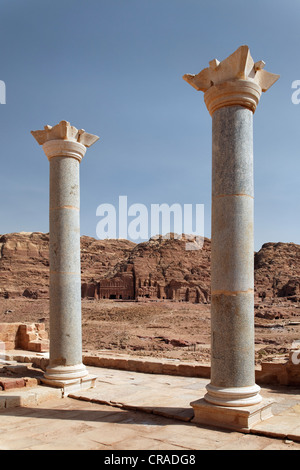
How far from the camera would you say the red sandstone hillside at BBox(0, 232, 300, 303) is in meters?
68.7

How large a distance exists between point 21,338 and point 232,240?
9.88 meters

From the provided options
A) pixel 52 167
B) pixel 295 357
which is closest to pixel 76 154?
pixel 52 167

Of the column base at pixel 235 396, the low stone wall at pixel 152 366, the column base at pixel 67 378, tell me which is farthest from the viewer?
the low stone wall at pixel 152 366

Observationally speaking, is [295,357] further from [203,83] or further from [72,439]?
[203,83]

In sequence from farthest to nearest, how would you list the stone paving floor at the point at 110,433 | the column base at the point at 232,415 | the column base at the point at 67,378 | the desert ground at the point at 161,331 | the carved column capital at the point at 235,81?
the desert ground at the point at 161,331 < the column base at the point at 67,378 < the carved column capital at the point at 235,81 < the column base at the point at 232,415 < the stone paving floor at the point at 110,433

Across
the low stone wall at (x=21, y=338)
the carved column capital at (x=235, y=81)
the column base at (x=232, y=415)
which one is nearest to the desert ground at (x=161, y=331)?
the low stone wall at (x=21, y=338)

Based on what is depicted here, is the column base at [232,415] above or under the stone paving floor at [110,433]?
above

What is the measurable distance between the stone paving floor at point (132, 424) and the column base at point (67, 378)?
5.8 inches

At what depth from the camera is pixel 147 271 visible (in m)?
74.9

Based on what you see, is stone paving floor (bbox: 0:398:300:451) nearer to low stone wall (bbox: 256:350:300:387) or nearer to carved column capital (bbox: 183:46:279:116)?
low stone wall (bbox: 256:350:300:387)

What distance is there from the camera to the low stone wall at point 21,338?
12.6m

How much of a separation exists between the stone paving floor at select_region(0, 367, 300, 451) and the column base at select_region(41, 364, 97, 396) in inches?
5.8

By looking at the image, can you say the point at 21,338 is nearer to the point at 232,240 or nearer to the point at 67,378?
Result: the point at 67,378

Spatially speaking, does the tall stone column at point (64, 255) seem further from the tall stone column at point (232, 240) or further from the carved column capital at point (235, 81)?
the carved column capital at point (235, 81)
